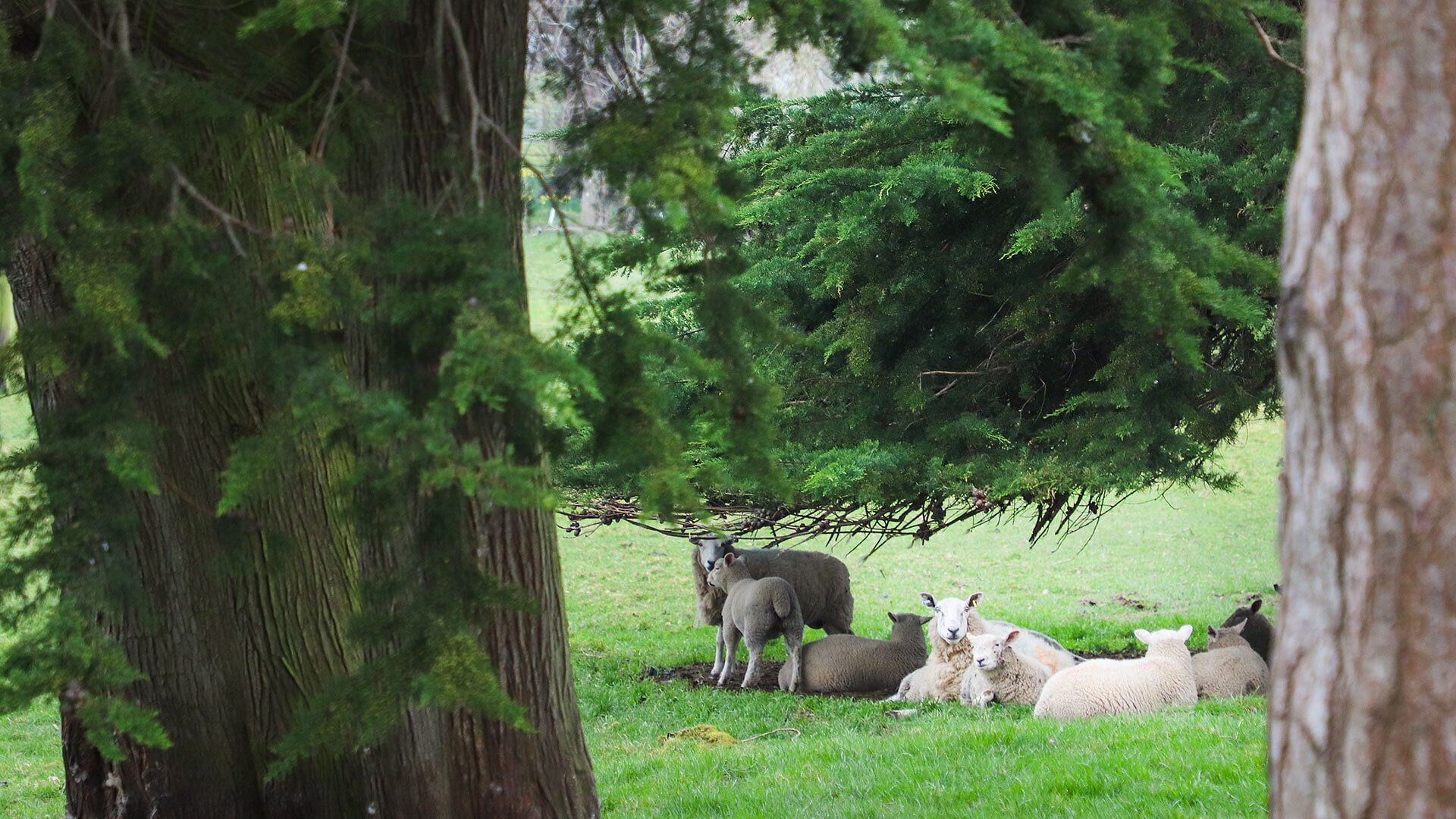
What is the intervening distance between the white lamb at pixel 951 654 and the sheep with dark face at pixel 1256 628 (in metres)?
1.54

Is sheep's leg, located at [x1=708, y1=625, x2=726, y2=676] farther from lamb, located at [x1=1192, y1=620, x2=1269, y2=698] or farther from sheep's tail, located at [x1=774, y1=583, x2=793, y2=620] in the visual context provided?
lamb, located at [x1=1192, y1=620, x2=1269, y2=698]

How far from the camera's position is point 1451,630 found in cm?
288

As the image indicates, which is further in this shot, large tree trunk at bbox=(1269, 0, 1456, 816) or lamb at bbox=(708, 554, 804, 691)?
lamb at bbox=(708, 554, 804, 691)

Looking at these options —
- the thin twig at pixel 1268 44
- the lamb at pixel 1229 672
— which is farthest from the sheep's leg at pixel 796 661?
the thin twig at pixel 1268 44

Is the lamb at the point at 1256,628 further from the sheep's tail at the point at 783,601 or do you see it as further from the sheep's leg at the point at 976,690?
the sheep's tail at the point at 783,601

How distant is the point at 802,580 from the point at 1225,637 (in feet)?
13.9

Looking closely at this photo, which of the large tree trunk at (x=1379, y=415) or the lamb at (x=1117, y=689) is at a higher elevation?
the large tree trunk at (x=1379, y=415)

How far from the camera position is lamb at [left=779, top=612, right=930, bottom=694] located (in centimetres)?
1184

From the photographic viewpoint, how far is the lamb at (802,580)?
43.7 feet

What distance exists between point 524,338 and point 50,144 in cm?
144

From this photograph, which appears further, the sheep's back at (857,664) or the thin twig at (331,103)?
the sheep's back at (857,664)

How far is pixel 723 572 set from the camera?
13234 millimetres

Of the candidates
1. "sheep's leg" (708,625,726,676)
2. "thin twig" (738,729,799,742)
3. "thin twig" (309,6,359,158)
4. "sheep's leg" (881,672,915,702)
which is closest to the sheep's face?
"sheep's leg" (881,672,915,702)

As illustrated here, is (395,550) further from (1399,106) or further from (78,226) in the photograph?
(1399,106)
